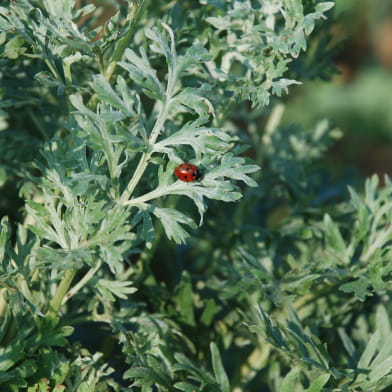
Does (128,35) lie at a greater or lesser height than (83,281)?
greater

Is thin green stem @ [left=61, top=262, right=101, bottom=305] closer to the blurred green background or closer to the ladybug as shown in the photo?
the ladybug

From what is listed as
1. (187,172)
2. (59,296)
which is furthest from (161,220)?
(59,296)

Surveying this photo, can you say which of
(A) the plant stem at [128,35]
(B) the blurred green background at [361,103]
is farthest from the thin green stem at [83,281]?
(B) the blurred green background at [361,103]

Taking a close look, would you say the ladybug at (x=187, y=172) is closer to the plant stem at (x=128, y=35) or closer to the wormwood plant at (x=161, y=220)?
the wormwood plant at (x=161, y=220)

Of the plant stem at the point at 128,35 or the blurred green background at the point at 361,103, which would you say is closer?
the plant stem at the point at 128,35

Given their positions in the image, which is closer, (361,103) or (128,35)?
(128,35)

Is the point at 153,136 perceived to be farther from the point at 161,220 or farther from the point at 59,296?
the point at 59,296

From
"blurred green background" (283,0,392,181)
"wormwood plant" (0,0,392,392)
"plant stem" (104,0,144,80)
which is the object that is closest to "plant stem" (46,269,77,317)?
"wormwood plant" (0,0,392,392)
